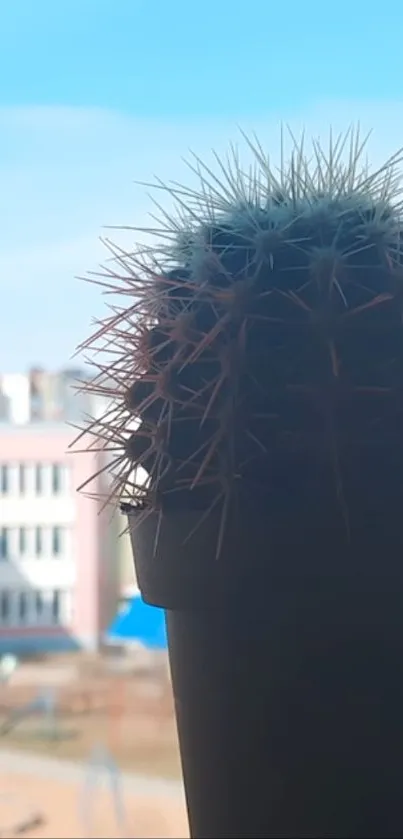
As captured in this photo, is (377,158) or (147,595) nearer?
(147,595)

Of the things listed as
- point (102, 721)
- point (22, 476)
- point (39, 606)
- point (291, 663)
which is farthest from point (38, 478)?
point (291, 663)

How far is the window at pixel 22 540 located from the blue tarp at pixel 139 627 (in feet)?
0.44

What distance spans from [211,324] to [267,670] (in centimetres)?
21

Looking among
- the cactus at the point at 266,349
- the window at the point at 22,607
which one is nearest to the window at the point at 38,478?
the window at the point at 22,607

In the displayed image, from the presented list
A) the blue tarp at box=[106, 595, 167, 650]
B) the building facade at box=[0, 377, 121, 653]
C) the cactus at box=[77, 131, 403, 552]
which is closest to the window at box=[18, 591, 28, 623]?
the building facade at box=[0, 377, 121, 653]

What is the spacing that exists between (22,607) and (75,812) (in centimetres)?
24

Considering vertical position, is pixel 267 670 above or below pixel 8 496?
below

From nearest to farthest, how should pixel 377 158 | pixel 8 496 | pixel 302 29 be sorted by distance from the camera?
1. pixel 377 158
2. pixel 302 29
3. pixel 8 496

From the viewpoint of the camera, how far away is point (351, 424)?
51 centimetres

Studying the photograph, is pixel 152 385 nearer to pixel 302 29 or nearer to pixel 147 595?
pixel 147 595

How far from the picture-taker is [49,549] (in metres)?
1.04

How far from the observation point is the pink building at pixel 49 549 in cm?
99

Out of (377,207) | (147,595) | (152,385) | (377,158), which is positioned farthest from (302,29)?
(147,595)

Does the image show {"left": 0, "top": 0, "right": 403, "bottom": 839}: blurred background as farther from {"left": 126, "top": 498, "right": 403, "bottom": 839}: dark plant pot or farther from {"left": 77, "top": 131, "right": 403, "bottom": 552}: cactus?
{"left": 126, "top": 498, "right": 403, "bottom": 839}: dark plant pot
